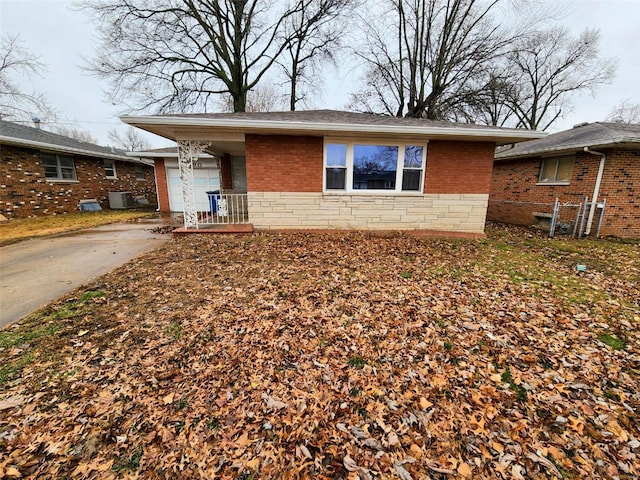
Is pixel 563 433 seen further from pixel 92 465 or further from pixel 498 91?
pixel 498 91

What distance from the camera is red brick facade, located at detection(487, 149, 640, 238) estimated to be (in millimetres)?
8836

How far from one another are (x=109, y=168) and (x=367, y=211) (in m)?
16.2

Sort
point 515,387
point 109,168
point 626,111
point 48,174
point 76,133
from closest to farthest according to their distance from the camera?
point 515,387 < point 48,174 < point 109,168 < point 626,111 < point 76,133

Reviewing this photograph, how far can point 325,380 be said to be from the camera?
256cm

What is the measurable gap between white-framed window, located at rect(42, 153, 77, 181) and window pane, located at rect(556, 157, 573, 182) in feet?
72.3

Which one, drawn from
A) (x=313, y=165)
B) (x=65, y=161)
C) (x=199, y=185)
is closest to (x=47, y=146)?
(x=65, y=161)

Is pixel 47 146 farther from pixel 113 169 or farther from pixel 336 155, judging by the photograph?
pixel 336 155

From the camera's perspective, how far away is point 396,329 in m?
3.38

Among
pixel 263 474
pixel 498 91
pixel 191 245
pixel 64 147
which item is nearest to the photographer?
pixel 263 474

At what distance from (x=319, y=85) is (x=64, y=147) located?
14.9m

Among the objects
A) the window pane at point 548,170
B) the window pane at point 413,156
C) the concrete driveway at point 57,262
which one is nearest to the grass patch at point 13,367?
the concrete driveway at point 57,262

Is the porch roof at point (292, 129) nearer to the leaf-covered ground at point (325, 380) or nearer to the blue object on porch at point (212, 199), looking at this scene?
the blue object on porch at point (212, 199)

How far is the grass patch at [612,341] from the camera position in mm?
3049

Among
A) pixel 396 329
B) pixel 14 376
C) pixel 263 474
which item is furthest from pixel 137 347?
pixel 396 329
